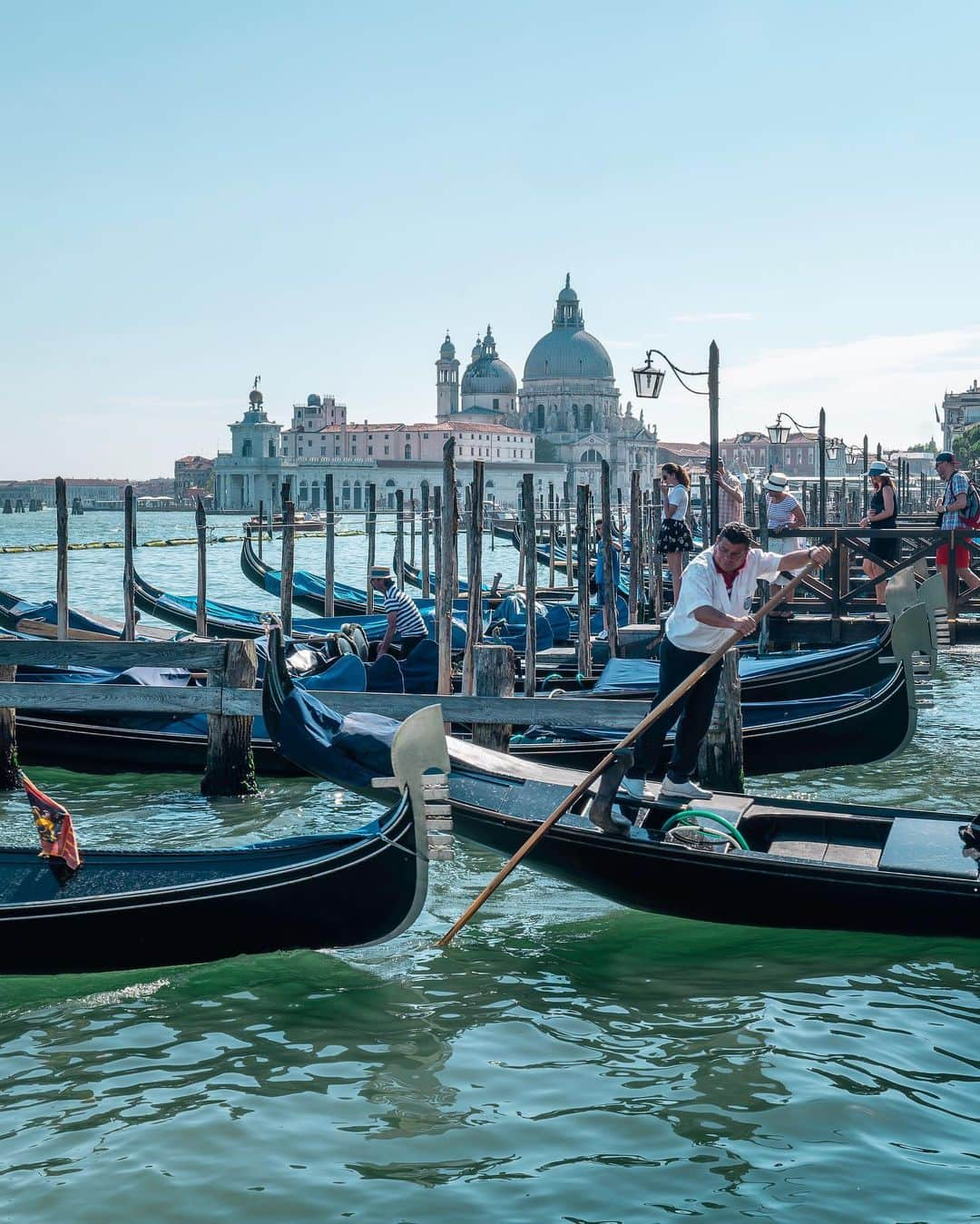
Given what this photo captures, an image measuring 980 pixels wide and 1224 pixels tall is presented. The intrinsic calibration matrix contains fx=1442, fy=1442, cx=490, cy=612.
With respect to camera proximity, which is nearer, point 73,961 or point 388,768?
point 73,961

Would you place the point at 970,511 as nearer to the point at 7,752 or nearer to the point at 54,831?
the point at 7,752

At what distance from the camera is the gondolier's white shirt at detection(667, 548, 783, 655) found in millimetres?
4203

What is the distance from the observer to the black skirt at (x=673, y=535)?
311 inches

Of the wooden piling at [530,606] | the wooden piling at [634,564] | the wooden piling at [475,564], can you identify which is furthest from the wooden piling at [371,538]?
the wooden piling at [475,564]

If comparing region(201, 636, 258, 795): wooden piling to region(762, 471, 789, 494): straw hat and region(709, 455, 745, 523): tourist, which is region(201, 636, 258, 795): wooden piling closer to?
region(709, 455, 745, 523): tourist

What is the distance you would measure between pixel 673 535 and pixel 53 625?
4561 millimetres

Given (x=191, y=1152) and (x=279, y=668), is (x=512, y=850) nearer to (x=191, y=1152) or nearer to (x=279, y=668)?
(x=279, y=668)

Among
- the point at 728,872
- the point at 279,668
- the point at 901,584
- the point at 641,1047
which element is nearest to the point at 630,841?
the point at 728,872

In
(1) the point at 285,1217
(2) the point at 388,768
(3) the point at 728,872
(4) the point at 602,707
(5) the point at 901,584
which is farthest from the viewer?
(5) the point at 901,584

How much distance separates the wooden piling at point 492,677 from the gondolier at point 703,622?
87cm

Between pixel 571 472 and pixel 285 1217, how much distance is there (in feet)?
223

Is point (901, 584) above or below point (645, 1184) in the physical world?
above

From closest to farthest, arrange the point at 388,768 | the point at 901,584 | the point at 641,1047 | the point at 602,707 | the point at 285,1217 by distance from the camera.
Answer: the point at 285,1217, the point at 641,1047, the point at 388,768, the point at 602,707, the point at 901,584

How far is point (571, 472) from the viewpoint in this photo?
70.1 m
